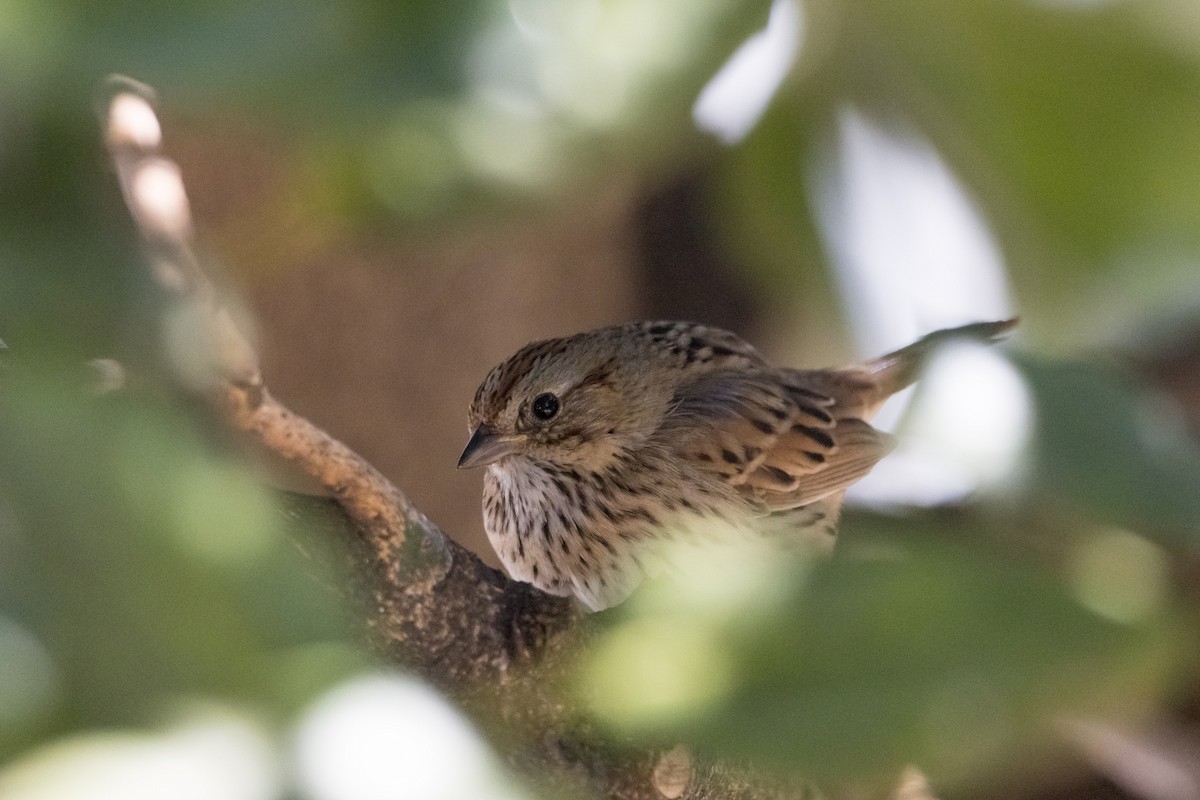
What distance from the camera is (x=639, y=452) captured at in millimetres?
2693

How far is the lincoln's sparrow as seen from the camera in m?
2.56

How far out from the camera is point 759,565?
0.75 metres

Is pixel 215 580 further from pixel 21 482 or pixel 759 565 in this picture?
pixel 759 565

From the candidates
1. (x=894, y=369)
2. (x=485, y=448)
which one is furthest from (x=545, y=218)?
(x=894, y=369)

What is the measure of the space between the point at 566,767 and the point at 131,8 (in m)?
0.88

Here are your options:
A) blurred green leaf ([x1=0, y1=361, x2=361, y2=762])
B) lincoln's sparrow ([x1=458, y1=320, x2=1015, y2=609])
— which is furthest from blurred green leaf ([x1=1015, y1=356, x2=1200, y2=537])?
lincoln's sparrow ([x1=458, y1=320, x2=1015, y2=609])

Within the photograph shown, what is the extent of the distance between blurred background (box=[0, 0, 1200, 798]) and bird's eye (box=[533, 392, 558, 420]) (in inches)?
44.0

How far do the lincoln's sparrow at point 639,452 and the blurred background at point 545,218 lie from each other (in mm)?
1079

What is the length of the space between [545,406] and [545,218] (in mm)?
1254

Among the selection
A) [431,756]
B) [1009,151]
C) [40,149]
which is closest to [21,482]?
[431,756]

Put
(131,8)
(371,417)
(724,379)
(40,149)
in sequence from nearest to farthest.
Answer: (131,8)
(40,149)
(724,379)
(371,417)

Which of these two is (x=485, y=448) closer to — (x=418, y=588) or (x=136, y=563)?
(x=418, y=588)

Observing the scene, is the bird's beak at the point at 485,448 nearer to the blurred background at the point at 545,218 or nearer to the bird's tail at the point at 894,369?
the bird's tail at the point at 894,369

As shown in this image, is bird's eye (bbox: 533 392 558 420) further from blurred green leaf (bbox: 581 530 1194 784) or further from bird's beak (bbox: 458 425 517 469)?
blurred green leaf (bbox: 581 530 1194 784)
